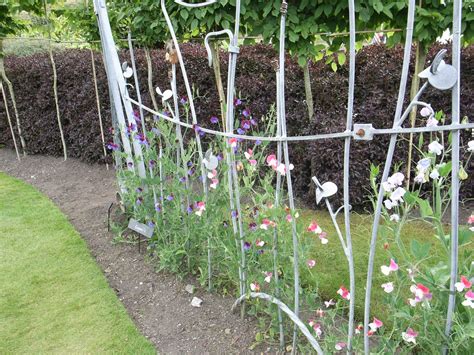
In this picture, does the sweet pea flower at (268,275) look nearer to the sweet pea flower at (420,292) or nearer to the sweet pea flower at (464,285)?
the sweet pea flower at (420,292)

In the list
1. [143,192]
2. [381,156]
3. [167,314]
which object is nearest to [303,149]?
[381,156]

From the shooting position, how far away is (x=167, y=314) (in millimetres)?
2660

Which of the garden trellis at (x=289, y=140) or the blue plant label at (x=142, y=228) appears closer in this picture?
the garden trellis at (x=289, y=140)

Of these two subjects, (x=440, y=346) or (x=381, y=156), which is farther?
(x=381, y=156)

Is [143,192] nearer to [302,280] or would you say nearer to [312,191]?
[302,280]

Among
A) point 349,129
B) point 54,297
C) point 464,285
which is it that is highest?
point 349,129

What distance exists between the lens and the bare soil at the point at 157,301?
2408 mm

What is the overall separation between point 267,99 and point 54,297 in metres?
2.80

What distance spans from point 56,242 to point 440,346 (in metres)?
3.10

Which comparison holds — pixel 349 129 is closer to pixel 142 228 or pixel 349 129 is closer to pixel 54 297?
pixel 142 228

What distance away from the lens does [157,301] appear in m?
2.79

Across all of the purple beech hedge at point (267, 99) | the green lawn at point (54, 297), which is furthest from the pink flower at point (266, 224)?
the purple beech hedge at point (267, 99)

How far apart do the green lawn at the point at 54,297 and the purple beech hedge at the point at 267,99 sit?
6.07ft

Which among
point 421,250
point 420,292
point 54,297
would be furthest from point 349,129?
point 54,297
